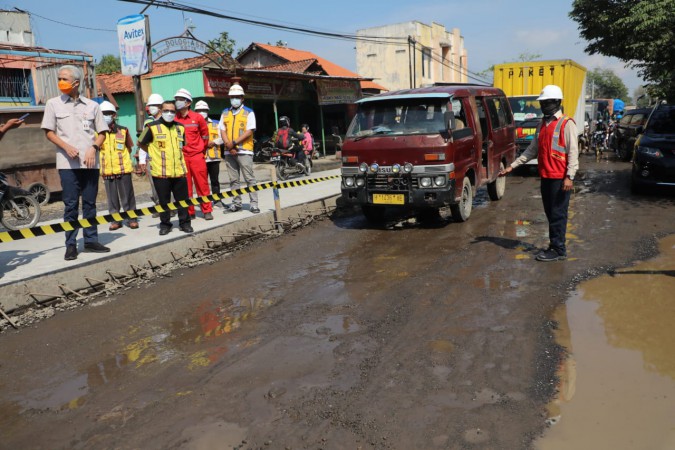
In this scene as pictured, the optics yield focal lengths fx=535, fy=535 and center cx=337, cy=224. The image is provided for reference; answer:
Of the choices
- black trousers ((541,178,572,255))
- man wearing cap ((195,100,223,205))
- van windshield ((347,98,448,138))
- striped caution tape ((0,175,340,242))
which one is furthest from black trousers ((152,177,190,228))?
black trousers ((541,178,572,255))

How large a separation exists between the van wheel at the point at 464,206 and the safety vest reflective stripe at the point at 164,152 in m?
4.26

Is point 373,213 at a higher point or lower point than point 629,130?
lower

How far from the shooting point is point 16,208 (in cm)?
924

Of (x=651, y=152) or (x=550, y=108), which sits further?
(x=651, y=152)

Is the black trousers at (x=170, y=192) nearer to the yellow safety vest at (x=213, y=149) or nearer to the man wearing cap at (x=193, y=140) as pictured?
the man wearing cap at (x=193, y=140)

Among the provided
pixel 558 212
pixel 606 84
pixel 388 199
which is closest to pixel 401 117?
pixel 388 199

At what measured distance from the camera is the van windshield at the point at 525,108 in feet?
51.3

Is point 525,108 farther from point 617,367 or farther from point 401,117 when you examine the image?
point 617,367

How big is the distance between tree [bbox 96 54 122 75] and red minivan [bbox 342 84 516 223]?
1741 inches

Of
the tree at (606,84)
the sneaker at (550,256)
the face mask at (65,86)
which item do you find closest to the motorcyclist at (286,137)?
the face mask at (65,86)

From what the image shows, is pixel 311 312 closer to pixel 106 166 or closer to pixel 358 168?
pixel 358 168

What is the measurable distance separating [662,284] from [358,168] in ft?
14.5

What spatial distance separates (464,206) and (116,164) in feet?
18.0

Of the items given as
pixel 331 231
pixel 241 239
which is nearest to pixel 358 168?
pixel 331 231
